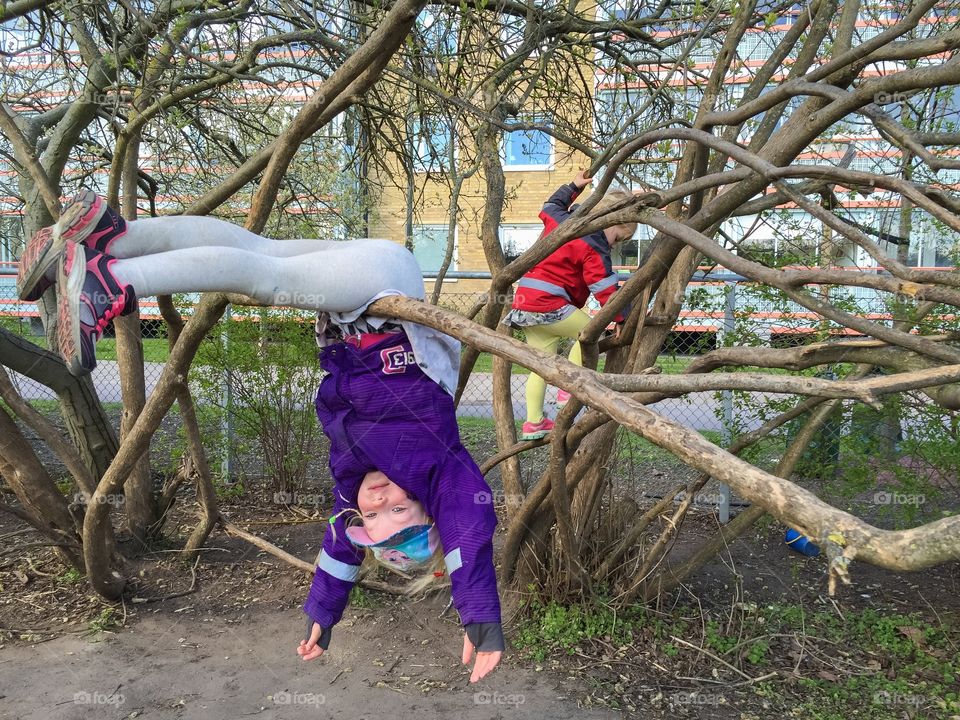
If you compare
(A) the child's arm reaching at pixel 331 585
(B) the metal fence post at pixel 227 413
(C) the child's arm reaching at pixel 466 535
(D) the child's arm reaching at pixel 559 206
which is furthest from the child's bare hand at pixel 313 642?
(B) the metal fence post at pixel 227 413

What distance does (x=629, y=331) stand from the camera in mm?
3930

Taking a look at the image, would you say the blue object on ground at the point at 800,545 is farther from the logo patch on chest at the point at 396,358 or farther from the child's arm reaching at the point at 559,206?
the logo patch on chest at the point at 396,358

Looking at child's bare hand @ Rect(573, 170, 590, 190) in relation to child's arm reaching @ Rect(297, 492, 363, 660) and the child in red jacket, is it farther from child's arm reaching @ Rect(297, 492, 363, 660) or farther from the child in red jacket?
child's arm reaching @ Rect(297, 492, 363, 660)

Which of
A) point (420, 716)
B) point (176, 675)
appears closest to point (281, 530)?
point (176, 675)

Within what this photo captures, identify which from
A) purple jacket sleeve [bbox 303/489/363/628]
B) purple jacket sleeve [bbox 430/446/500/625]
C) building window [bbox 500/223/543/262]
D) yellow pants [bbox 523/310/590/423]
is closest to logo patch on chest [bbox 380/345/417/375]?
purple jacket sleeve [bbox 430/446/500/625]

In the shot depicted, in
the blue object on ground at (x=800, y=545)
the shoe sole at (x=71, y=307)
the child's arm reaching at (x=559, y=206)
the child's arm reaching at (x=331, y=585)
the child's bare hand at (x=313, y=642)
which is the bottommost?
the blue object on ground at (x=800, y=545)

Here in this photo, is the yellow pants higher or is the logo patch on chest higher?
the logo patch on chest

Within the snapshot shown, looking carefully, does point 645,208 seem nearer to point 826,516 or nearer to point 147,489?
point 826,516

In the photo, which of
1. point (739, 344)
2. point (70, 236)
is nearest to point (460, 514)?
point (70, 236)

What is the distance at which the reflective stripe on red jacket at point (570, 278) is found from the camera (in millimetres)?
4473

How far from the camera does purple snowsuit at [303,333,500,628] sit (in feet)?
8.20

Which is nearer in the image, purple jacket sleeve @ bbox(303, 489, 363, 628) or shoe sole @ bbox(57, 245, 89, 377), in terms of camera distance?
shoe sole @ bbox(57, 245, 89, 377)

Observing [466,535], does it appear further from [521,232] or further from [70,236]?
[521,232]

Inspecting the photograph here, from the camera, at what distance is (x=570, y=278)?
15.4ft
